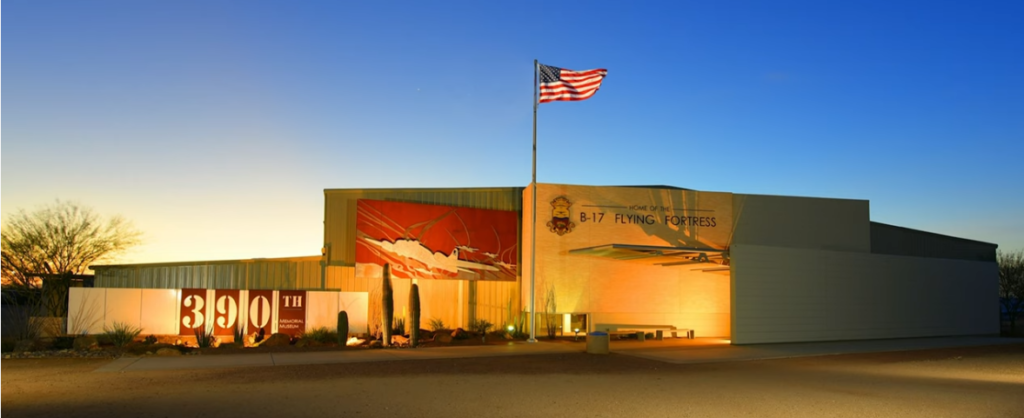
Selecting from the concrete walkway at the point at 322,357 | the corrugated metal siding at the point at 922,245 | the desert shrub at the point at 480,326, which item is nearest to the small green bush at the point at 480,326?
the desert shrub at the point at 480,326

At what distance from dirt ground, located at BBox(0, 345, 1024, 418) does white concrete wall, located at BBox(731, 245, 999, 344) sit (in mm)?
5312

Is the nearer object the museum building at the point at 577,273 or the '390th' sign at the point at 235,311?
the '390th' sign at the point at 235,311

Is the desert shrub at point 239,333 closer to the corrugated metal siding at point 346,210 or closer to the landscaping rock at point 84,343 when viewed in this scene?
the landscaping rock at point 84,343

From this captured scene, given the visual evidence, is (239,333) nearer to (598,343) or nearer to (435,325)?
(435,325)

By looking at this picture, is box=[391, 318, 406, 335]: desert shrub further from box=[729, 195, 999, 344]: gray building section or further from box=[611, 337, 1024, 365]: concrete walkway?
box=[729, 195, 999, 344]: gray building section

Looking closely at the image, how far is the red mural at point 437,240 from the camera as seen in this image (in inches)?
1010

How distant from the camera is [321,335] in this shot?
2308 cm

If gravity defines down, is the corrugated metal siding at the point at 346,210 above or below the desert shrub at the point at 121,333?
above

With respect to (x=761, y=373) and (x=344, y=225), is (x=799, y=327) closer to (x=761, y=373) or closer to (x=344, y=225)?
(x=761, y=373)

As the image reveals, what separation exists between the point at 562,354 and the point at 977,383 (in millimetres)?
9401

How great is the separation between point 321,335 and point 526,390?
11671mm

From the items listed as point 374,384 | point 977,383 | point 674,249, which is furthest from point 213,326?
point 977,383

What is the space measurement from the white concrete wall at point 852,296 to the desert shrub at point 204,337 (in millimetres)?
14955

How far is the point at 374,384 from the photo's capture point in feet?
44.4
